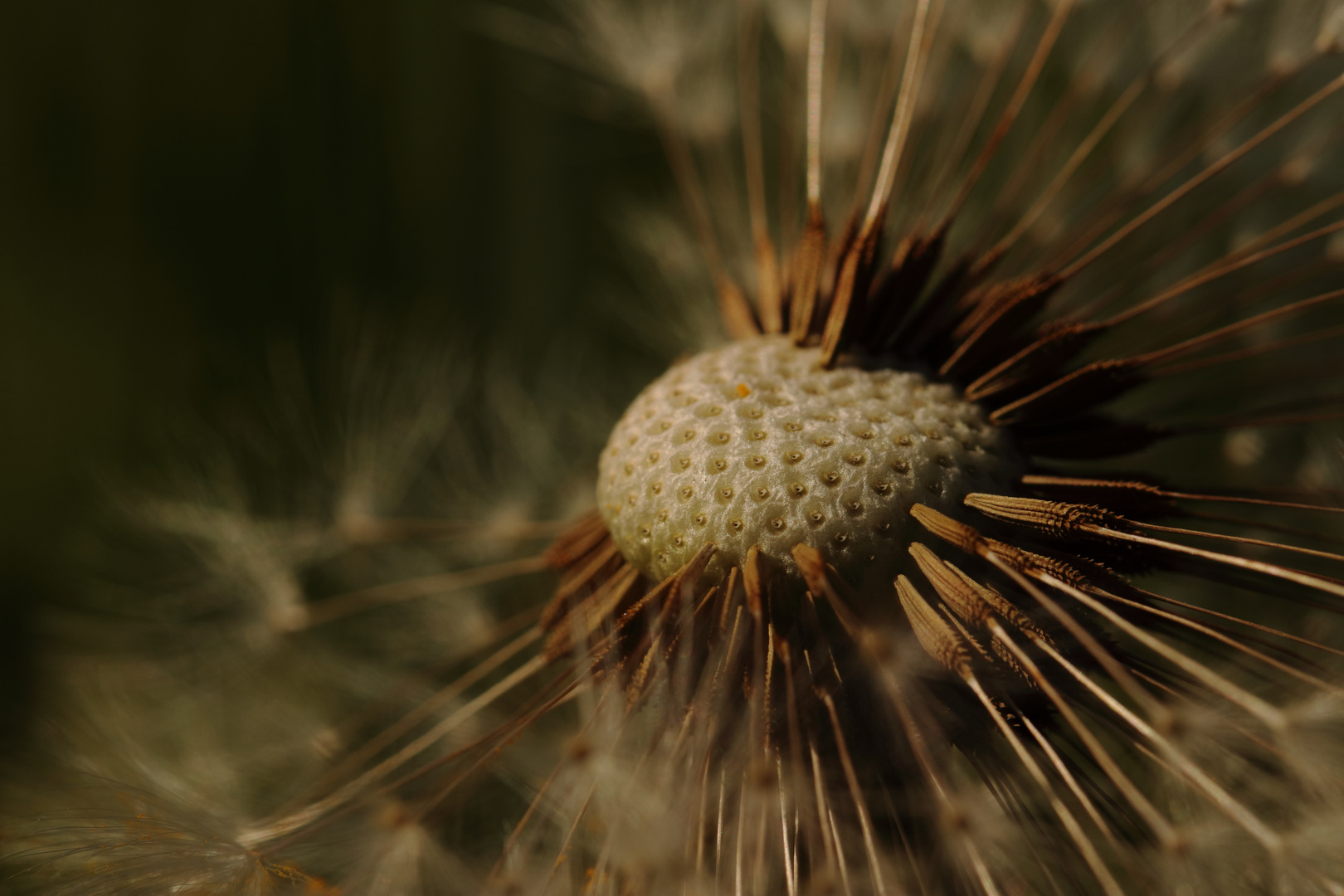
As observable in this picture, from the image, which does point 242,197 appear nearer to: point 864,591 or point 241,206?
point 241,206

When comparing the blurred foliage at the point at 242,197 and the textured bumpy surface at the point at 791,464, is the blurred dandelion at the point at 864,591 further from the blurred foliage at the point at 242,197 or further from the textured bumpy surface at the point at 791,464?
the blurred foliage at the point at 242,197

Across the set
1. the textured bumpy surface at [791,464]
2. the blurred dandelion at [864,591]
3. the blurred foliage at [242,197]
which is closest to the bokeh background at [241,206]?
the blurred foliage at [242,197]

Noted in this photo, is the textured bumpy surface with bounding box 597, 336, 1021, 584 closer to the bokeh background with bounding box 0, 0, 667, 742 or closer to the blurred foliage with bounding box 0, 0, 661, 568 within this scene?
the bokeh background with bounding box 0, 0, 667, 742

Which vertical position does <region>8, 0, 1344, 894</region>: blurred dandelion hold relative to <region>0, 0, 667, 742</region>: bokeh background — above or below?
below

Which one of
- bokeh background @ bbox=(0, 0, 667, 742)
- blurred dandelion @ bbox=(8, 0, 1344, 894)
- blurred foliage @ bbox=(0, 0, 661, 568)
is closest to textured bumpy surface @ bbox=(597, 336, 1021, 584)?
blurred dandelion @ bbox=(8, 0, 1344, 894)

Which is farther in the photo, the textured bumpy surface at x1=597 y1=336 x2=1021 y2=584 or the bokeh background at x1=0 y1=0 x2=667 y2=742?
the bokeh background at x1=0 y1=0 x2=667 y2=742

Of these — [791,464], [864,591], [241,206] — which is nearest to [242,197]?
[241,206]

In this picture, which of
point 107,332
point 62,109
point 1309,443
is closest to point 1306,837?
point 1309,443

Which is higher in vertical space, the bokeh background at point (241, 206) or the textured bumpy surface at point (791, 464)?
the bokeh background at point (241, 206)
